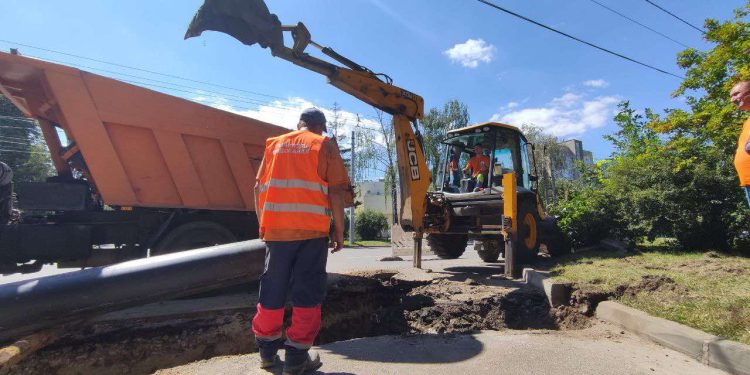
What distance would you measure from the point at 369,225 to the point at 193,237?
22682mm

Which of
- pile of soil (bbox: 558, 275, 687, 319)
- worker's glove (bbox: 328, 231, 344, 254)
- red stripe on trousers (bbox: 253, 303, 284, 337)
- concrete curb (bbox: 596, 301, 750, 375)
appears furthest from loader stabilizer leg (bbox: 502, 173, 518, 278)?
red stripe on trousers (bbox: 253, 303, 284, 337)

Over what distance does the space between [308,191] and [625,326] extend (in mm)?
3025

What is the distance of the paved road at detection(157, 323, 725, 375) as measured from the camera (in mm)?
2736

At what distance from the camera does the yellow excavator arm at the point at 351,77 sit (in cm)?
477

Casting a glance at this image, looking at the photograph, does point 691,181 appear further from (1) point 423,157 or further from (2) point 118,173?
(2) point 118,173

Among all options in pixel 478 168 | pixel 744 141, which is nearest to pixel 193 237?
pixel 478 168

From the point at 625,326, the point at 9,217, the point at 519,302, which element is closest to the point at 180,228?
the point at 9,217

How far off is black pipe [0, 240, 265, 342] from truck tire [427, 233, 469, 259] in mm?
4985

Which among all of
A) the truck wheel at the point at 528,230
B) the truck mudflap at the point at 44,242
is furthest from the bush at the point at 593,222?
the truck mudflap at the point at 44,242

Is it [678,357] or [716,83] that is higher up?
[716,83]

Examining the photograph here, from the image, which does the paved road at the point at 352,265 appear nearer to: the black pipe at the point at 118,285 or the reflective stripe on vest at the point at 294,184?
the black pipe at the point at 118,285

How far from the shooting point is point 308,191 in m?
2.76

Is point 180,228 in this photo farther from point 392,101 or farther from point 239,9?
point 392,101

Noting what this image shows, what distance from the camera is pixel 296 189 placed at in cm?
275
